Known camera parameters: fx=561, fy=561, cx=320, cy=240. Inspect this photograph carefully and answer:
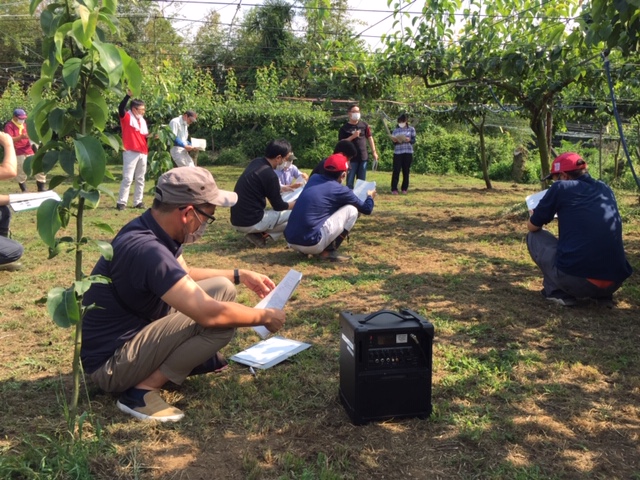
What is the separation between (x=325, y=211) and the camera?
233 inches

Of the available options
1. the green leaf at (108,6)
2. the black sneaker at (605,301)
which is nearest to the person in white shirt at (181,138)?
the black sneaker at (605,301)

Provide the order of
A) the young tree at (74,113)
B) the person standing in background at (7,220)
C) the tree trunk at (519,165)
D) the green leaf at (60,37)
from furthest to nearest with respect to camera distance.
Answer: the tree trunk at (519,165)
the person standing in background at (7,220)
the young tree at (74,113)
the green leaf at (60,37)

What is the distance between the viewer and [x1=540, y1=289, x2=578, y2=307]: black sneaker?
4.73 m

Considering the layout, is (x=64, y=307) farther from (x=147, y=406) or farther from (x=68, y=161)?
(x=147, y=406)

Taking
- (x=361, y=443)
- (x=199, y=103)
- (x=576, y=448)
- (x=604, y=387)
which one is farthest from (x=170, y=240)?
(x=199, y=103)

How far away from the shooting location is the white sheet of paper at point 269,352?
11.6 feet

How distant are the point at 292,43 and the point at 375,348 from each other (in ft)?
96.9

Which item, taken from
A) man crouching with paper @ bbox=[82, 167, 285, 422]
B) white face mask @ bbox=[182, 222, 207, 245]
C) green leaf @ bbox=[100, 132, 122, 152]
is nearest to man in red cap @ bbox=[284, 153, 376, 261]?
man crouching with paper @ bbox=[82, 167, 285, 422]

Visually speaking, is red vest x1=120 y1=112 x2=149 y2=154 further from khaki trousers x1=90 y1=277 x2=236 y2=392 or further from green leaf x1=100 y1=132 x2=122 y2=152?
green leaf x1=100 y1=132 x2=122 y2=152

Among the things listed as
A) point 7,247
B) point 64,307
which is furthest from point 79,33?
point 7,247

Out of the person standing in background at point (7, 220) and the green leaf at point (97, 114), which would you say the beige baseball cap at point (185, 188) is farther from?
the person standing in background at point (7, 220)

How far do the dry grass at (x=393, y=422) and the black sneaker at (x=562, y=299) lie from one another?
0.07 m

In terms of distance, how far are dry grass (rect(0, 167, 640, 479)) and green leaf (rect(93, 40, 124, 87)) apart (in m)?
1.03

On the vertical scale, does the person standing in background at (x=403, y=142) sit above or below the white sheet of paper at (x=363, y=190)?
above
